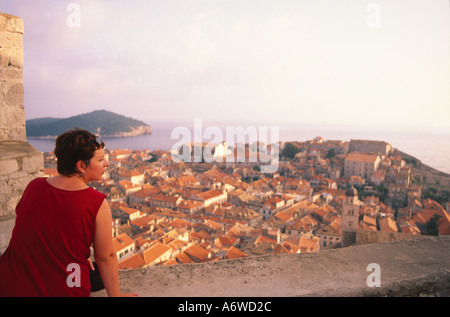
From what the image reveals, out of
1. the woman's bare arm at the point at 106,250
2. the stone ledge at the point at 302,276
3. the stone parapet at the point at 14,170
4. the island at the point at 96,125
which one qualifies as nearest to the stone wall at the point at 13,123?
the stone parapet at the point at 14,170

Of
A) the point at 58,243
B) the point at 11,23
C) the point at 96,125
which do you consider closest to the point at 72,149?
the point at 58,243

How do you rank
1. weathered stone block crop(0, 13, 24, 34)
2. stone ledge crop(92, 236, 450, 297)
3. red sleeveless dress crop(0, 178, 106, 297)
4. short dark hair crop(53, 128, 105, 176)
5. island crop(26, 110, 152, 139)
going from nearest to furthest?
red sleeveless dress crop(0, 178, 106, 297)
short dark hair crop(53, 128, 105, 176)
stone ledge crop(92, 236, 450, 297)
weathered stone block crop(0, 13, 24, 34)
island crop(26, 110, 152, 139)

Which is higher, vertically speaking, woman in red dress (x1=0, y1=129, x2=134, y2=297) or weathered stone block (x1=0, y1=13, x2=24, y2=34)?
weathered stone block (x1=0, y1=13, x2=24, y2=34)

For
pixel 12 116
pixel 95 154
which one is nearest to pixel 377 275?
pixel 95 154

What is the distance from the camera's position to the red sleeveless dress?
1.18 m

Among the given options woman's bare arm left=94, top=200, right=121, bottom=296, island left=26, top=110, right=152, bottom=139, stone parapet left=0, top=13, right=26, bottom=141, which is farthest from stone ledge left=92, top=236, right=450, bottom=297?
island left=26, top=110, right=152, bottom=139

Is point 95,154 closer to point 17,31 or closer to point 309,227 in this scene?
point 17,31

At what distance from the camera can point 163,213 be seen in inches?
922

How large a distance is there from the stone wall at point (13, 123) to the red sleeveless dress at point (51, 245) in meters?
1.29

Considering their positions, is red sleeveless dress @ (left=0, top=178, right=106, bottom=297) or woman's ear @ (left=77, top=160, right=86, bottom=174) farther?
woman's ear @ (left=77, top=160, right=86, bottom=174)

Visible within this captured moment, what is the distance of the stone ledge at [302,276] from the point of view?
1.49m

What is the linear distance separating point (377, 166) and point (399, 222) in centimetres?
2045

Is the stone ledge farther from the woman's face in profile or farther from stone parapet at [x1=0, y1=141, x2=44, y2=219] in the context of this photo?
stone parapet at [x1=0, y1=141, x2=44, y2=219]

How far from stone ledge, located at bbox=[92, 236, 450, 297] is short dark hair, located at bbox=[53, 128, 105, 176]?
528mm
